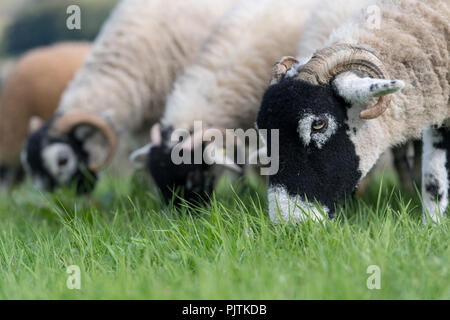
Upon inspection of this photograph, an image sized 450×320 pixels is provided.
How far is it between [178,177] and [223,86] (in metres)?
0.92

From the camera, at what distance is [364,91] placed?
325 centimetres

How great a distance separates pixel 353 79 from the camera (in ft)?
10.9

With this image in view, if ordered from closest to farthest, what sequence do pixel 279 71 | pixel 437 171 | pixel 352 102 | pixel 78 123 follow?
pixel 352 102 → pixel 279 71 → pixel 437 171 → pixel 78 123

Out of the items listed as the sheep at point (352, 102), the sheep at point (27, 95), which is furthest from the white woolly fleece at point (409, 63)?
the sheep at point (27, 95)

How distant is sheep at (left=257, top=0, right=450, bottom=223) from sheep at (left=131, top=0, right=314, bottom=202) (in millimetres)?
1238

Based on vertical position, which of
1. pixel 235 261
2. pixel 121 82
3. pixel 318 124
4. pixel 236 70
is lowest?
pixel 235 261

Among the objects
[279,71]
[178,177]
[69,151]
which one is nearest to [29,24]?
[69,151]

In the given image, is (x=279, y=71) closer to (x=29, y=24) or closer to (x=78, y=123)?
(x=78, y=123)

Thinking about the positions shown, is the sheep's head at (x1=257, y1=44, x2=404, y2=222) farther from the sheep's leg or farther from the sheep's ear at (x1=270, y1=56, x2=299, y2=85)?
the sheep's leg

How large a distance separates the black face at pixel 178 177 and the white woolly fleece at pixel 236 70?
313mm

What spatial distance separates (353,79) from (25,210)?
3.22 m

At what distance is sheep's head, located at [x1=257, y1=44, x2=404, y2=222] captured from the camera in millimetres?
3324

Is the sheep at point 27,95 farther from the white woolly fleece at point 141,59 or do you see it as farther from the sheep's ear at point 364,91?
the sheep's ear at point 364,91
